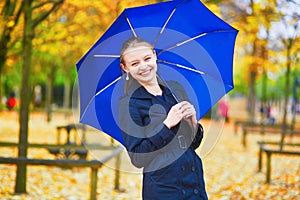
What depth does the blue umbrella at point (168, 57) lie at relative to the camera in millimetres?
2896

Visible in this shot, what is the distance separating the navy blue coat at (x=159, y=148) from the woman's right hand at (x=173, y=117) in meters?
0.03

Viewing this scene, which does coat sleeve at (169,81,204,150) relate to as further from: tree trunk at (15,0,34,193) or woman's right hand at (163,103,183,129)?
tree trunk at (15,0,34,193)

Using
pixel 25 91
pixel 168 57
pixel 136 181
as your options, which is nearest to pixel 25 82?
pixel 25 91

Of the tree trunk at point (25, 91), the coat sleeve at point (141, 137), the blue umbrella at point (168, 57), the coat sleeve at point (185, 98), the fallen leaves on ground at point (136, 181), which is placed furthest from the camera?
the fallen leaves on ground at point (136, 181)

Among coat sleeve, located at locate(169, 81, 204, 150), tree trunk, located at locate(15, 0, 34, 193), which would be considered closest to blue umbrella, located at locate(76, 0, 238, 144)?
coat sleeve, located at locate(169, 81, 204, 150)

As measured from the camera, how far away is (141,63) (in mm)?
2660

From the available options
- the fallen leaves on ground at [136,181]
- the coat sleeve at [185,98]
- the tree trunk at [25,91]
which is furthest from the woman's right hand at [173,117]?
the tree trunk at [25,91]

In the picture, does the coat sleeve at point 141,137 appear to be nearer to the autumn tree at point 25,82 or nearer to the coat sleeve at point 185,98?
the coat sleeve at point 185,98

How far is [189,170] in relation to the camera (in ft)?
8.45

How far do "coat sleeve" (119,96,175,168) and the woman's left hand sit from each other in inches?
5.0

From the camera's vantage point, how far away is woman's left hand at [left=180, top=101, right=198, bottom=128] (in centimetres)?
250

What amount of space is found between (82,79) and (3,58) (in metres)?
5.10

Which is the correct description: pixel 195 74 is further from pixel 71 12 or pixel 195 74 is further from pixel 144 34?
pixel 71 12

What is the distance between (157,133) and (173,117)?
0.12 m
